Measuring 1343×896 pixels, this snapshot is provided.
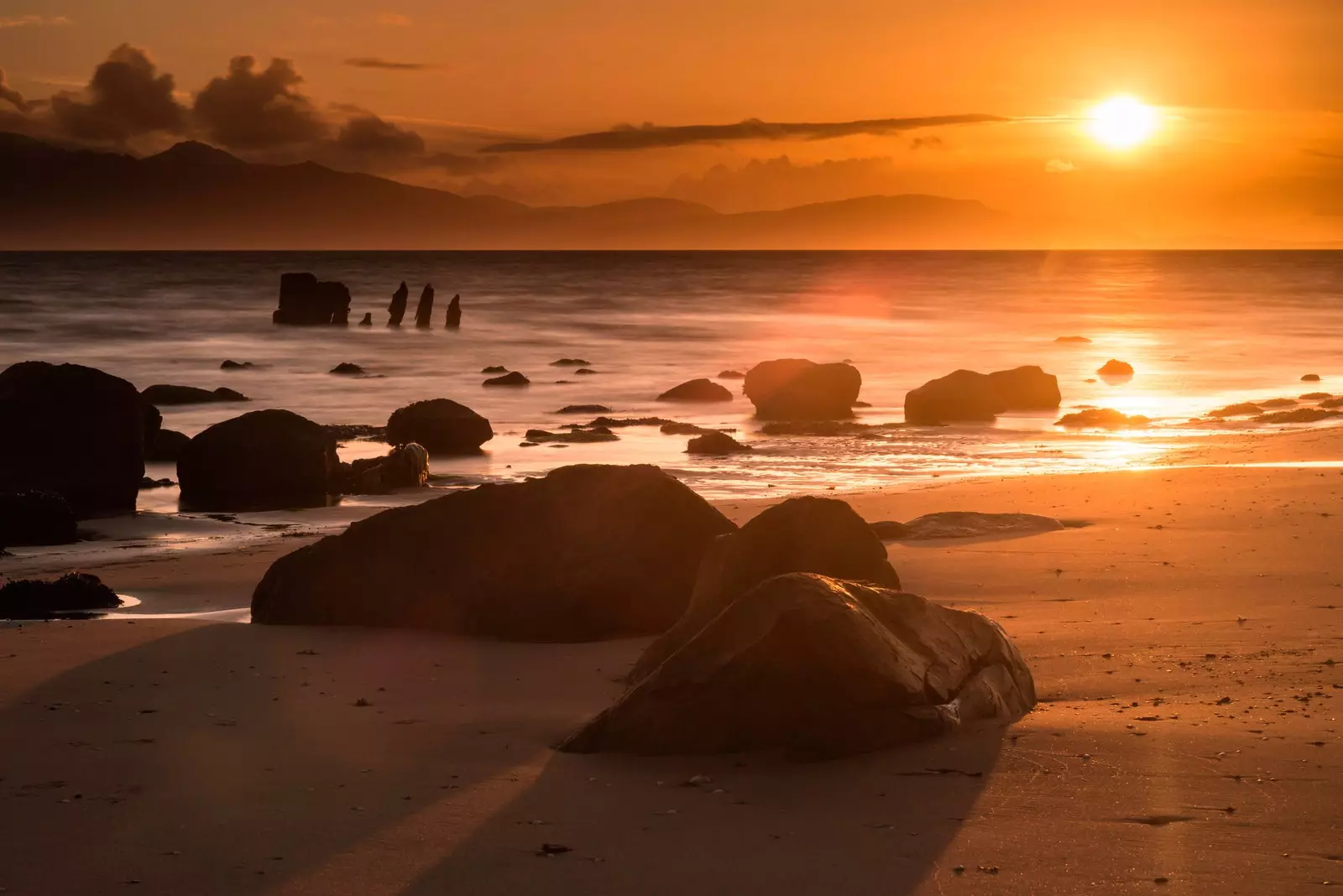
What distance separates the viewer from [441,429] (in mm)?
19875

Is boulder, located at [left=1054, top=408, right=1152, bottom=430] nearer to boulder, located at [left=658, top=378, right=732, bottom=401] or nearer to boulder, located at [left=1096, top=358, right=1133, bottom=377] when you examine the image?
boulder, located at [left=658, top=378, right=732, bottom=401]

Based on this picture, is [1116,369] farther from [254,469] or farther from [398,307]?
[398,307]

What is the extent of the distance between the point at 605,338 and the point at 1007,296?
49.0m

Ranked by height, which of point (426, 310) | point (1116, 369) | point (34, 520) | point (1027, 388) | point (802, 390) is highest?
point (426, 310)

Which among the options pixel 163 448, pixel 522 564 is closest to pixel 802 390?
pixel 163 448

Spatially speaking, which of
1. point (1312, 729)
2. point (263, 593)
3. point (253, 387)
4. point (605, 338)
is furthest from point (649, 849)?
point (605, 338)

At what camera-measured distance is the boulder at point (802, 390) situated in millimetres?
25578

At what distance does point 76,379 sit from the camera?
15.5 meters

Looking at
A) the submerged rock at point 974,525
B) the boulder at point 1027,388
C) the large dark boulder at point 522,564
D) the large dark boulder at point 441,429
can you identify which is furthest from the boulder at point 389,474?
the boulder at point 1027,388

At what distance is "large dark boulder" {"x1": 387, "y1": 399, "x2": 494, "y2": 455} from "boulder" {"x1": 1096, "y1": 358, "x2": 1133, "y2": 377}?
22883 millimetres

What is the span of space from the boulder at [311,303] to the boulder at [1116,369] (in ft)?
130

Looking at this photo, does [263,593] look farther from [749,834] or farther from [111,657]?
[749,834]

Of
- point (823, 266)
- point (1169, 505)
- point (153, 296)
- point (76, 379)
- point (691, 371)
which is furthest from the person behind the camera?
point (823, 266)

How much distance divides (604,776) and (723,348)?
47479 millimetres
